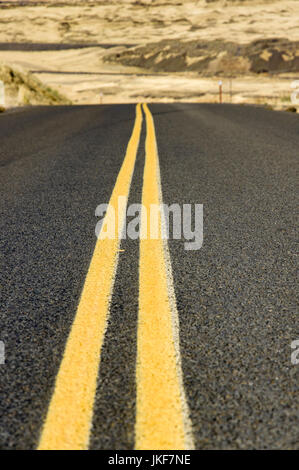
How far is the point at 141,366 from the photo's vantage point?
1863 mm

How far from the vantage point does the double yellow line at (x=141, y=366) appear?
4.99 feet

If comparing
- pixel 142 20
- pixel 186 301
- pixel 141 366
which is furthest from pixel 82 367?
pixel 142 20

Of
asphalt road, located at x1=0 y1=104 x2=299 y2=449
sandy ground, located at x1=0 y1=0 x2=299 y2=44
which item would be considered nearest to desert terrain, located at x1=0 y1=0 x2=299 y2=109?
sandy ground, located at x1=0 y1=0 x2=299 y2=44

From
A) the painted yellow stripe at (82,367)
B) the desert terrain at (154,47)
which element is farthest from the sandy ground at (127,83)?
the painted yellow stripe at (82,367)

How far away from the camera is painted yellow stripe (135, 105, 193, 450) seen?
4.99ft

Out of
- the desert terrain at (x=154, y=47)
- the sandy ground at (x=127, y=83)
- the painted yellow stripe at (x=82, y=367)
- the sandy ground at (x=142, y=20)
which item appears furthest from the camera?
the sandy ground at (x=142, y=20)

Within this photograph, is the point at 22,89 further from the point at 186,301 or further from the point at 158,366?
the point at 158,366

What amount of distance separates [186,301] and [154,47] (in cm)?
10188

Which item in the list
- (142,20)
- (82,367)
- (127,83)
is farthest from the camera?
(142,20)

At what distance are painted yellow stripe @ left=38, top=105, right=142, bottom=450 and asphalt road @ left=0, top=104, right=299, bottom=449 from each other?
30 millimetres

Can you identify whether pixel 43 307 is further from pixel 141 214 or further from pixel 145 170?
pixel 145 170

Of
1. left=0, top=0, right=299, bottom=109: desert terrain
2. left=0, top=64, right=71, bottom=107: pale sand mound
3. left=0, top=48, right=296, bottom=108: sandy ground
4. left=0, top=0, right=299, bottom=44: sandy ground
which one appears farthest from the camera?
left=0, top=0, right=299, bottom=44: sandy ground

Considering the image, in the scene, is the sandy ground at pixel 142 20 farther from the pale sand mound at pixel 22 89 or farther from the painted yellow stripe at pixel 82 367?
the painted yellow stripe at pixel 82 367

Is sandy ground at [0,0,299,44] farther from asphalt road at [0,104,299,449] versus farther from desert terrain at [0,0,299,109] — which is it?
asphalt road at [0,104,299,449]
